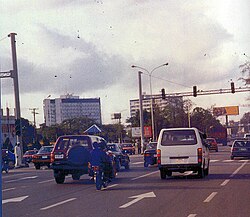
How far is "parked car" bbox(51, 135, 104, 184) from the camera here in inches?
934

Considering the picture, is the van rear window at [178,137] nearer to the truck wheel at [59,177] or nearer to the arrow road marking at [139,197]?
the truck wheel at [59,177]

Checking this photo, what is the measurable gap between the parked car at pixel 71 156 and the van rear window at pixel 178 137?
3.03 meters

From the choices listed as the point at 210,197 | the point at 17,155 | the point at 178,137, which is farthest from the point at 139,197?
the point at 17,155

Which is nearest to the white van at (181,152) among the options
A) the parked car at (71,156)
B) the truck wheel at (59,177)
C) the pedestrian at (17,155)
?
the parked car at (71,156)

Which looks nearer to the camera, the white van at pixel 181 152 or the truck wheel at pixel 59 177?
the white van at pixel 181 152

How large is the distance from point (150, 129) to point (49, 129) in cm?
3098

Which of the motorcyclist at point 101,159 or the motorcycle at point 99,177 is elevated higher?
the motorcyclist at point 101,159

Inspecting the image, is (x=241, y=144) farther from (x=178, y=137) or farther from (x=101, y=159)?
(x=101, y=159)

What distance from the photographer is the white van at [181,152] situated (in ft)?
78.0

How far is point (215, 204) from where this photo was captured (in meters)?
14.7

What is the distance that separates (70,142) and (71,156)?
1142 millimetres

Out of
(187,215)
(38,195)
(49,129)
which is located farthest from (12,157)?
(49,129)

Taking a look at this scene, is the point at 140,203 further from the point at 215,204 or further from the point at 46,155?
the point at 46,155

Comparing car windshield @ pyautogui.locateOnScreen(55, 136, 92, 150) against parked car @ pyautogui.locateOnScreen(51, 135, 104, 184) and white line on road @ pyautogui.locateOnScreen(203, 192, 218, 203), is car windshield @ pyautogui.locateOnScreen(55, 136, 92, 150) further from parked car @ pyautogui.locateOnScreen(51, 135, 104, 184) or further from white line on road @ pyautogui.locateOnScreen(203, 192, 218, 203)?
white line on road @ pyautogui.locateOnScreen(203, 192, 218, 203)
